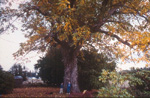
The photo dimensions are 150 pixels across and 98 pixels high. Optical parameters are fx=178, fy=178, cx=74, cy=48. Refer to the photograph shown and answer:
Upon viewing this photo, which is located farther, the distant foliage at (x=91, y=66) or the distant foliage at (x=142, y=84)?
the distant foliage at (x=91, y=66)

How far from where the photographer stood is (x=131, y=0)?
50.5 feet

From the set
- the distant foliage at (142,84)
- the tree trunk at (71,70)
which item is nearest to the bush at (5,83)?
the tree trunk at (71,70)

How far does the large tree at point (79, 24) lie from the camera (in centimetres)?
1396

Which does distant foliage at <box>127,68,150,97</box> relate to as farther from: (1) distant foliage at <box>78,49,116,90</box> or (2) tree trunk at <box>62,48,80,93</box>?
(1) distant foliage at <box>78,49,116,90</box>

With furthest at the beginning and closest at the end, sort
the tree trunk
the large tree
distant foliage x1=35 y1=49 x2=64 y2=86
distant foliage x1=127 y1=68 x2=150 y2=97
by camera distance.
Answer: distant foliage x1=35 y1=49 x2=64 y2=86, the tree trunk, the large tree, distant foliage x1=127 y1=68 x2=150 y2=97

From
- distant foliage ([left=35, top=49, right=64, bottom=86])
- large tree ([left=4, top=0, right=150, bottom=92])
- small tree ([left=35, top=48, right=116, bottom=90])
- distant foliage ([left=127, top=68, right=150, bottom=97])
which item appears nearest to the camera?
distant foliage ([left=127, top=68, right=150, bottom=97])

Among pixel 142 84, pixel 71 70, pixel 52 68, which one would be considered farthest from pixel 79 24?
pixel 52 68

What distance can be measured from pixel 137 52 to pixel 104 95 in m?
7.07

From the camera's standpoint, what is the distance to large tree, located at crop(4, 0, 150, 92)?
45.8 ft

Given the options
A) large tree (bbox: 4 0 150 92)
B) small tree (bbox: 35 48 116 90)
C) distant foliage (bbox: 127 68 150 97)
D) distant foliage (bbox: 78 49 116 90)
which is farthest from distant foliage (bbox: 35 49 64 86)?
distant foliage (bbox: 127 68 150 97)

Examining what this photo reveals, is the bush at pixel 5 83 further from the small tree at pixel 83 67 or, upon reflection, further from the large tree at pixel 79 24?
the small tree at pixel 83 67

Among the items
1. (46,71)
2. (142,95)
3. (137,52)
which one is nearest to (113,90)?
(142,95)

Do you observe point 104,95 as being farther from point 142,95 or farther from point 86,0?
point 86,0

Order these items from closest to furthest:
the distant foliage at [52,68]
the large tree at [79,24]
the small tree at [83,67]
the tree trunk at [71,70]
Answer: the large tree at [79,24] < the tree trunk at [71,70] < the small tree at [83,67] < the distant foliage at [52,68]
